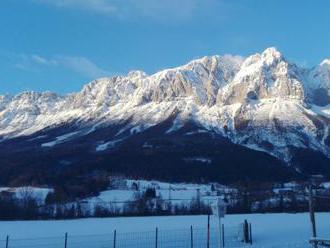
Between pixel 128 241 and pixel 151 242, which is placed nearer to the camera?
pixel 151 242

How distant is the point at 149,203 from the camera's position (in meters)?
124

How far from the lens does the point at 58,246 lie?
4231 centimetres

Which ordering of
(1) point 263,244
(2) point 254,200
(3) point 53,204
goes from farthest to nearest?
(2) point 254,200
(3) point 53,204
(1) point 263,244

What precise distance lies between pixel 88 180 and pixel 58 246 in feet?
437

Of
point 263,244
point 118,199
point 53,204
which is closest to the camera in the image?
point 263,244

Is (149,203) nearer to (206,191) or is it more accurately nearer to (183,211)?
(183,211)

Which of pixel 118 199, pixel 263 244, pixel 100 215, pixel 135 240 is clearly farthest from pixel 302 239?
pixel 118 199

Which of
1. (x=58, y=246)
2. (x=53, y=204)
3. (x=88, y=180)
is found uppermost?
(x=88, y=180)

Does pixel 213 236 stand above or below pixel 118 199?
below

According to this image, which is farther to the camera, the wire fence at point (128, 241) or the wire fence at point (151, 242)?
the wire fence at point (128, 241)

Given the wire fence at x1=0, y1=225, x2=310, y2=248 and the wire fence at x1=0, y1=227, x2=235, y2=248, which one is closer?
the wire fence at x1=0, y1=225, x2=310, y2=248

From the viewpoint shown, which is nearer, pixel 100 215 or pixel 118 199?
pixel 100 215

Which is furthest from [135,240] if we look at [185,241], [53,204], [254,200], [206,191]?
[206,191]

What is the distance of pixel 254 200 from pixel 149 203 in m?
23.3
